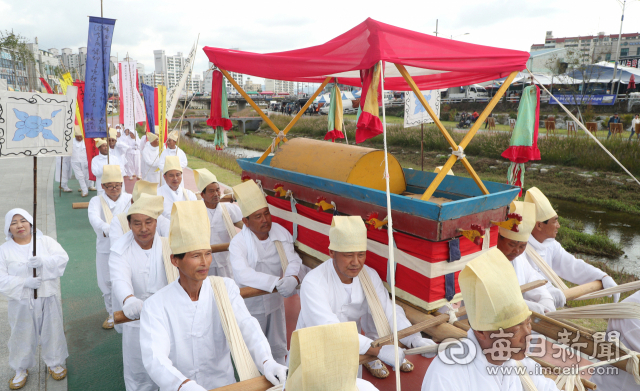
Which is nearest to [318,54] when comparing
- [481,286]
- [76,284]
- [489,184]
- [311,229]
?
[311,229]

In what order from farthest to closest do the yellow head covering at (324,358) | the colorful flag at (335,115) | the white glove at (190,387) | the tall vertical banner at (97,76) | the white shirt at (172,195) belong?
the tall vertical banner at (97,76) → the colorful flag at (335,115) → the white shirt at (172,195) → the white glove at (190,387) → the yellow head covering at (324,358)

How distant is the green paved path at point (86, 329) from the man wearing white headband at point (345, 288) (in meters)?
2.18

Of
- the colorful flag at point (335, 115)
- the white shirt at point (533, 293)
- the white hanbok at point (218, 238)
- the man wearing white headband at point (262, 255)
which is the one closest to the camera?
the white shirt at point (533, 293)

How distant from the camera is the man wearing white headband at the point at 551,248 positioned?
12.7 ft

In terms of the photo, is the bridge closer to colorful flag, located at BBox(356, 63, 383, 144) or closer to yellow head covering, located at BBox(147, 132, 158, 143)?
yellow head covering, located at BBox(147, 132, 158, 143)

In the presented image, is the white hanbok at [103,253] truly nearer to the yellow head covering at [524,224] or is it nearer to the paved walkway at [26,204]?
the paved walkway at [26,204]

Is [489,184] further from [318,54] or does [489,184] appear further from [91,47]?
[91,47]

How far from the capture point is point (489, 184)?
3.77 meters

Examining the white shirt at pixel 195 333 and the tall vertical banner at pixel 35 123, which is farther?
the tall vertical banner at pixel 35 123

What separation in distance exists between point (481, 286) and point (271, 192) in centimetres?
302

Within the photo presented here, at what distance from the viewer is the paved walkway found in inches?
153

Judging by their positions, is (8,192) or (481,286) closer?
(481,286)

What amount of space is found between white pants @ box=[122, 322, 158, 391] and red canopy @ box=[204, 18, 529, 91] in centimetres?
273

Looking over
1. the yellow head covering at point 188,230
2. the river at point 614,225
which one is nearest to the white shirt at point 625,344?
the yellow head covering at point 188,230
